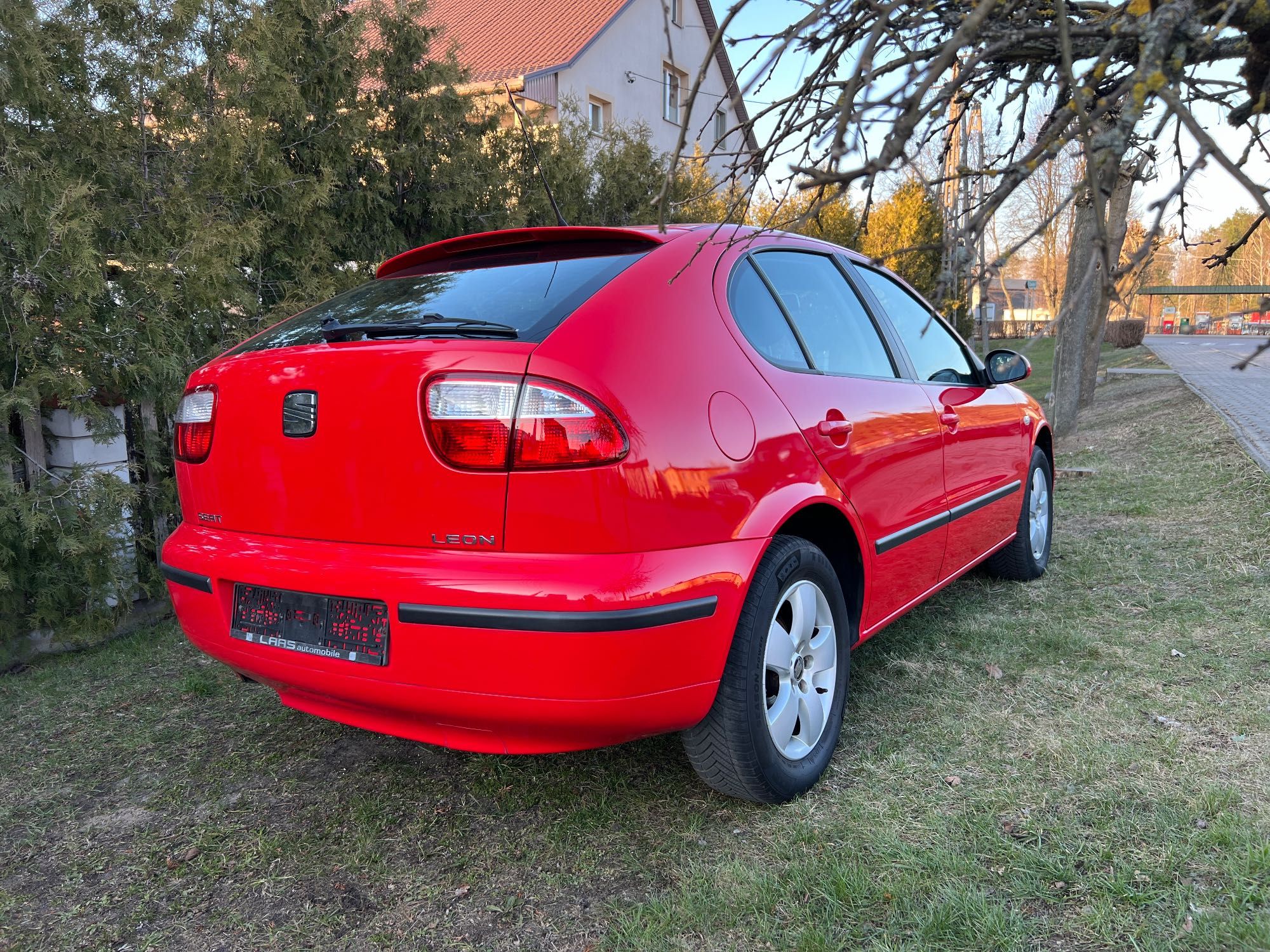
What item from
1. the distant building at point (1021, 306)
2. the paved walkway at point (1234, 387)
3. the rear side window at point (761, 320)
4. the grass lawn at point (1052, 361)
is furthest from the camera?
the distant building at point (1021, 306)

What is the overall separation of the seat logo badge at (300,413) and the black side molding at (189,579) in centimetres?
51

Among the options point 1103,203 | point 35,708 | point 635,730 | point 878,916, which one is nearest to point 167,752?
point 35,708

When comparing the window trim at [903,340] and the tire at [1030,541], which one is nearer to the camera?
the window trim at [903,340]

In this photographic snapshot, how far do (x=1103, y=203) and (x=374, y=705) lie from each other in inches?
75.2

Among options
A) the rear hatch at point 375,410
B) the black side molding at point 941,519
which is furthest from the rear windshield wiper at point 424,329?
the black side molding at point 941,519

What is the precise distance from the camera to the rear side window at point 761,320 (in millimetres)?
2559

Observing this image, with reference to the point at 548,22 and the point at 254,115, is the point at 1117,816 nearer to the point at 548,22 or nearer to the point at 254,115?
the point at 254,115

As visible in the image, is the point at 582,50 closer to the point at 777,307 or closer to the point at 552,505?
the point at 777,307

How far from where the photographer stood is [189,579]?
2523 millimetres

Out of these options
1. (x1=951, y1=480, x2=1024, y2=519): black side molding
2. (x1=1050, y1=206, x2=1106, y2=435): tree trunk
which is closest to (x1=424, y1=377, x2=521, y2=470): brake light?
(x1=951, y1=480, x2=1024, y2=519): black side molding

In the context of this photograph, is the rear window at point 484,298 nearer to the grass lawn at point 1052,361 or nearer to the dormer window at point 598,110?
the grass lawn at point 1052,361

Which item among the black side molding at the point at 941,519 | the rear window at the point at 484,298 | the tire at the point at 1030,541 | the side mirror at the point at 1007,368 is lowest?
the tire at the point at 1030,541

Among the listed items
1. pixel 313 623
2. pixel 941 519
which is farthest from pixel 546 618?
pixel 941 519

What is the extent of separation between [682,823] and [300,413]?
4.83 ft
